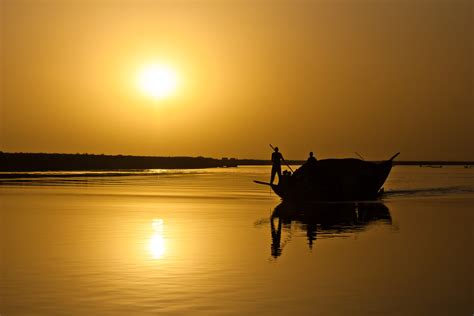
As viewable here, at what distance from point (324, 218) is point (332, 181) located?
34.6 feet

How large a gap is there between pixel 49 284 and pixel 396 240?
9.96m

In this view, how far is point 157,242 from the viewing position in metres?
19.6

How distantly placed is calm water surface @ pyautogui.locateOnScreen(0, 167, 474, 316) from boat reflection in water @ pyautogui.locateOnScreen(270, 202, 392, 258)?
0.22 ft

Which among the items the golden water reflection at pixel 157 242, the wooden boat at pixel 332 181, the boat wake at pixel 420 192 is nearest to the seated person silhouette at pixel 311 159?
the wooden boat at pixel 332 181

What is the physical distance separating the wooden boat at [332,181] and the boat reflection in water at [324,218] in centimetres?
101

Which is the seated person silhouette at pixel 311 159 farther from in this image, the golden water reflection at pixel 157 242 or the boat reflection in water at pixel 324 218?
the golden water reflection at pixel 157 242

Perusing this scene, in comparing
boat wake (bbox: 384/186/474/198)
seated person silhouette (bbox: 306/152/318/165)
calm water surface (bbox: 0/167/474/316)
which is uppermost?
seated person silhouette (bbox: 306/152/318/165)

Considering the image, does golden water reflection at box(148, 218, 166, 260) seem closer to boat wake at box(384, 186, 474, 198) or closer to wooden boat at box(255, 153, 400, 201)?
wooden boat at box(255, 153, 400, 201)

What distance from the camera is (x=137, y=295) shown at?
1253 centimetres

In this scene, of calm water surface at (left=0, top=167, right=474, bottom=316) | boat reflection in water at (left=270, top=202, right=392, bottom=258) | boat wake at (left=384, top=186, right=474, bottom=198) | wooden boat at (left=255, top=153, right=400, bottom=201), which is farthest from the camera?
boat wake at (left=384, top=186, right=474, bottom=198)

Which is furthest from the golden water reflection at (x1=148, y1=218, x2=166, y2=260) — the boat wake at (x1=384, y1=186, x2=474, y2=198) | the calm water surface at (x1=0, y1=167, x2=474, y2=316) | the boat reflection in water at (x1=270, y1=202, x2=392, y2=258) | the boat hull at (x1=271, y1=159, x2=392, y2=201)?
the boat wake at (x1=384, y1=186, x2=474, y2=198)

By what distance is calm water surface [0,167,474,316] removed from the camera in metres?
12.0

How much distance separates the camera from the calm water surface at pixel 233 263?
39.3ft

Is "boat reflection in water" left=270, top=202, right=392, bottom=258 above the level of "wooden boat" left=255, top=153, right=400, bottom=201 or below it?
Answer: below
